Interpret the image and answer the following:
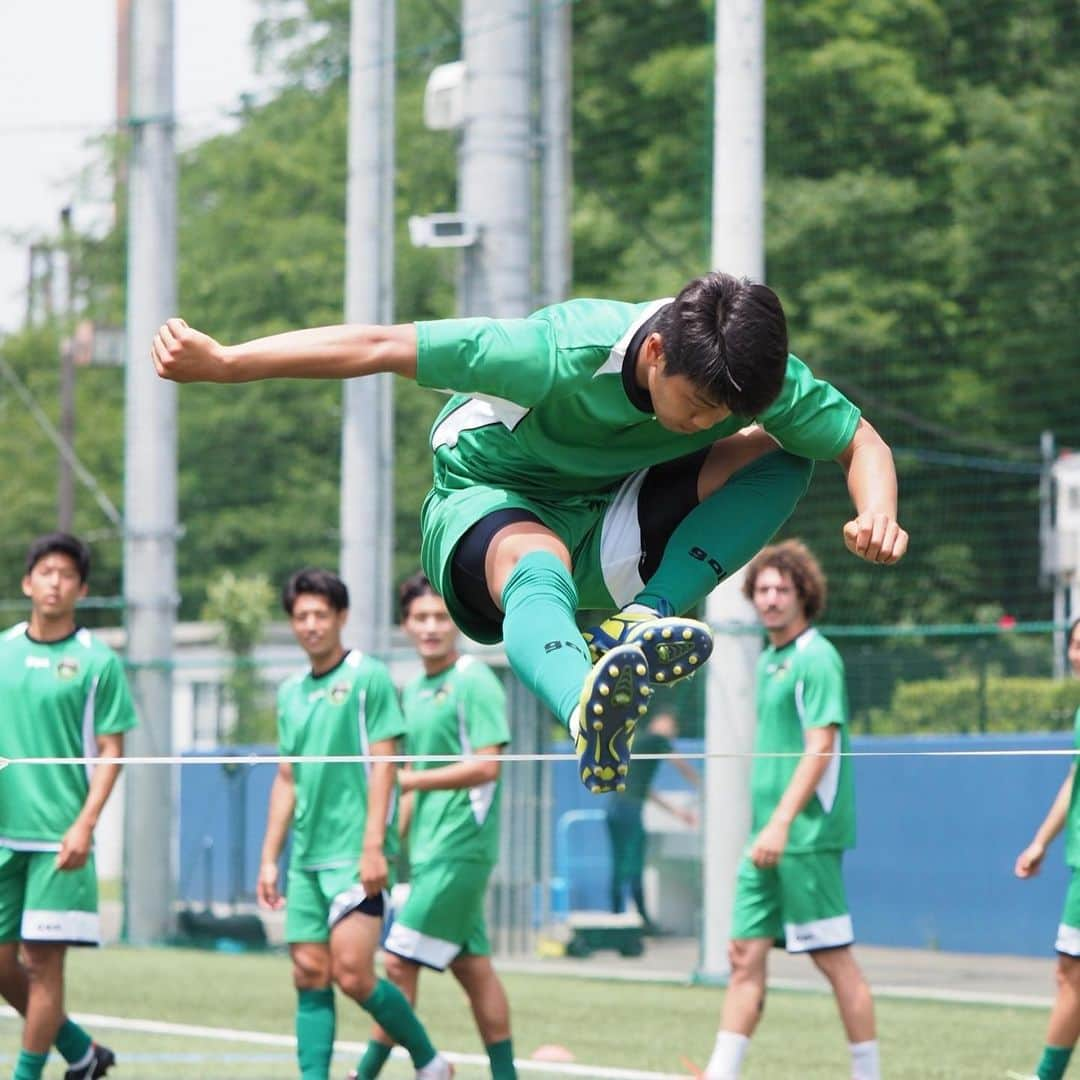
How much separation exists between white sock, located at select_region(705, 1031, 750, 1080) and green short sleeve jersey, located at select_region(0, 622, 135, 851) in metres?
2.49

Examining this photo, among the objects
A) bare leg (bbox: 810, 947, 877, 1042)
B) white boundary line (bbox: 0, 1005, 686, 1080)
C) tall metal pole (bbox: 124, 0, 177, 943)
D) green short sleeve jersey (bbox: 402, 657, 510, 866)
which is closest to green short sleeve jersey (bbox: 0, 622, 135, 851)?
green short sleeve jersey (bbox: 402, 657, 510, 866)

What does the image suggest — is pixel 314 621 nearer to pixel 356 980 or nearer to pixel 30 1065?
pixel 356 980

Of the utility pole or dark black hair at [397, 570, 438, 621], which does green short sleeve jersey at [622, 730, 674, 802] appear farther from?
the utility pole

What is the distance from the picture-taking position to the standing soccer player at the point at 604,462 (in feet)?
15.9

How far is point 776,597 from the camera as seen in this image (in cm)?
854

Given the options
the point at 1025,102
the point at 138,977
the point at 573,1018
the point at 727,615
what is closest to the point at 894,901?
the point at 727,615

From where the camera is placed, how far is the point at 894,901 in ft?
46.8

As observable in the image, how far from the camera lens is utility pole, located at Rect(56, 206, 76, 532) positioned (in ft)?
108

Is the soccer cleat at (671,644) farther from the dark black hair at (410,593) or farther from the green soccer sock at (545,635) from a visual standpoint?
A: the dark black hair at (410,593)

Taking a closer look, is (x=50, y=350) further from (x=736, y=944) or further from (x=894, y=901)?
(x=736, y=944)

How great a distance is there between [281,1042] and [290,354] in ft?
19.4

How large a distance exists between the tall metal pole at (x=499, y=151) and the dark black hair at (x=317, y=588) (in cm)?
534

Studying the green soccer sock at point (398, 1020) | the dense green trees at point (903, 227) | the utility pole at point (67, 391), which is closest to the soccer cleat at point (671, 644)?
the green soccer sock at point (398, 1020)

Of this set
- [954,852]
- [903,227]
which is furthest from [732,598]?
[903,227]
